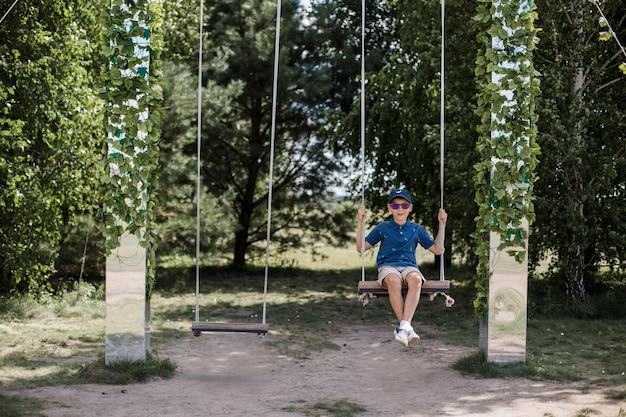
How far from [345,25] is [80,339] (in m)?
10.4

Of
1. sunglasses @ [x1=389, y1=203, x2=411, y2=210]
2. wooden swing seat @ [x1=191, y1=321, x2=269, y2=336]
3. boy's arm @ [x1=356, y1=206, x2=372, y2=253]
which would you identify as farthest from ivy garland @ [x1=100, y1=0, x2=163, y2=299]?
sunglasses @ [x1=389, y1=203, x2=411, y2=210]

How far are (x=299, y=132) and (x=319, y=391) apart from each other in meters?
11.1

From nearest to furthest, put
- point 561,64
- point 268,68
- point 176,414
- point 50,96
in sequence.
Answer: point 176,414
point 50,96
point 561,64
point 268,68

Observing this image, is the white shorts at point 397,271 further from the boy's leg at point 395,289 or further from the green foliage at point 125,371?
the green foliage at point 125,371

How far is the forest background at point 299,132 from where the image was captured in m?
10.4

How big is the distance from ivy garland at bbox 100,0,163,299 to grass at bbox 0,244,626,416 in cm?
137

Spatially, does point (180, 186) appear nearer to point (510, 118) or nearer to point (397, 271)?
point (510, 118)

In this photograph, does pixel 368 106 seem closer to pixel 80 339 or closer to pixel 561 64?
pixel 561 64

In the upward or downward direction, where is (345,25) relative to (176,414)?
upward

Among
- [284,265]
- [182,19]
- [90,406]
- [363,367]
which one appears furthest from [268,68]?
[90,406]

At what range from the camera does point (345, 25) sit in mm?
17562

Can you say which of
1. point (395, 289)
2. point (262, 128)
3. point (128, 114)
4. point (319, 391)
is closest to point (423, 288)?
point (395, 289)

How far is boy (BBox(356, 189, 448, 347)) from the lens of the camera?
249 inches

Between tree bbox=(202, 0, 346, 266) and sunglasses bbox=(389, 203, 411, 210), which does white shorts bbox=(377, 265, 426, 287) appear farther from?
tree bbox=(202, 0, 346, 266)
